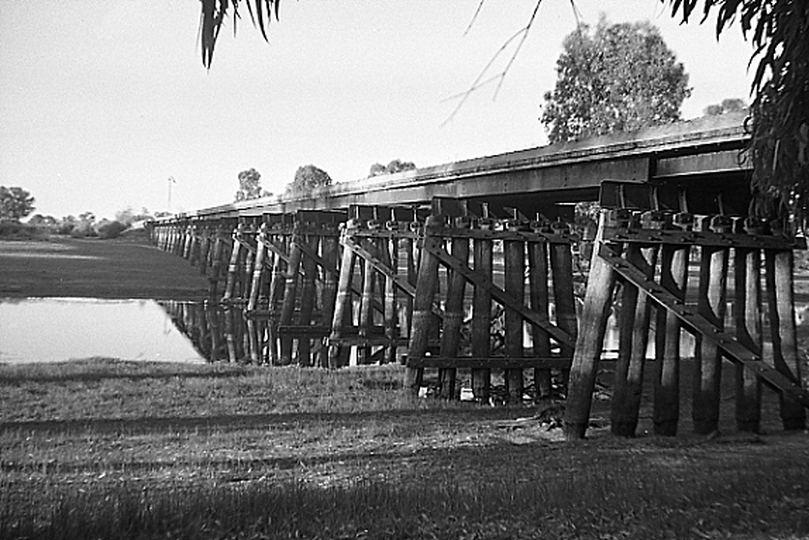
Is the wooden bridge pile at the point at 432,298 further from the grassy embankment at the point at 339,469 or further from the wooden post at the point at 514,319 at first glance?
the grassy embankment at the point at 339,469

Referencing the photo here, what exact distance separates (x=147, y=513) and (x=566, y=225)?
911 cm

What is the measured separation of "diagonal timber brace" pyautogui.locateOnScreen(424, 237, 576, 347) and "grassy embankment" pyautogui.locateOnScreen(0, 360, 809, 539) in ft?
4.25

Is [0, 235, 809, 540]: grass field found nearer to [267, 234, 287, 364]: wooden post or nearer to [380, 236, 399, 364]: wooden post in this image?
[380, 236, 399, 364]: wooden post

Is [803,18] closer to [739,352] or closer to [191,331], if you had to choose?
[739,352]

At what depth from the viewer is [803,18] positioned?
406cm

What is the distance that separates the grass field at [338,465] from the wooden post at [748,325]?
0.79ft

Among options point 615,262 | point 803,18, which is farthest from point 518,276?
point 803,18

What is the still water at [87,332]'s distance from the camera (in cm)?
1747

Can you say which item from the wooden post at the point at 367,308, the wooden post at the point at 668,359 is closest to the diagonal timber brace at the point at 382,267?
the wooden post at the point at 367,308

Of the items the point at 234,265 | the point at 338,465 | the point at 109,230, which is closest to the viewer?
the point at 338,465

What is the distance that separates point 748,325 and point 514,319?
11.1 ft

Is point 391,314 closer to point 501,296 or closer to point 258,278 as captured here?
point 501,296

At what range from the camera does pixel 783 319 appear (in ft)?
29.8

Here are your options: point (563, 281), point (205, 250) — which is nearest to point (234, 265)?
point (205, 250)
